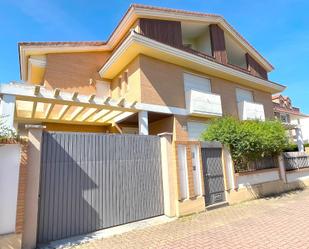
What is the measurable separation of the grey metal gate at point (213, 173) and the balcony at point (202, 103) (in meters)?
3.40

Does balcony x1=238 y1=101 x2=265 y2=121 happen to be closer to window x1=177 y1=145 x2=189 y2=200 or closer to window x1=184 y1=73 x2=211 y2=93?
window x1=184 y1=73 x2=211 y2=93

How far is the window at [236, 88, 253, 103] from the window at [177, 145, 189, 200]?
9952mm

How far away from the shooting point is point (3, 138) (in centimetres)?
518

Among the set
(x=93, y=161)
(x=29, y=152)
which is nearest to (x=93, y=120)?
(x=93, y=161)

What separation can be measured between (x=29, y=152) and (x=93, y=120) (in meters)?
7.33

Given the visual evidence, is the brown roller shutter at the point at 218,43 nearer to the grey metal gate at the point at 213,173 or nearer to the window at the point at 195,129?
the window at the point at 195,129

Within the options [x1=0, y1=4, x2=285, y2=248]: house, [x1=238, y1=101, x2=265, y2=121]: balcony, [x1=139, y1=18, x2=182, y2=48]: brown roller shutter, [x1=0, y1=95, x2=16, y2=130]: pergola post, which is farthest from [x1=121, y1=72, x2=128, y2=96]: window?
[x1=238, y1=101, x2=265, y2=121]: balcony

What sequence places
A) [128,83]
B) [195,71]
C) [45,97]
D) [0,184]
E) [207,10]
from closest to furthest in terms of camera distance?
[0,184] < [45,97] < [128,83] < [195,71] < [207,10]

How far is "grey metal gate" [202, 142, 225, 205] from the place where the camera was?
8922 mm

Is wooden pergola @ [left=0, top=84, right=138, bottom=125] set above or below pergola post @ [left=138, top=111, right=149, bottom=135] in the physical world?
above

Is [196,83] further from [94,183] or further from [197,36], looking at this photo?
[94,183]

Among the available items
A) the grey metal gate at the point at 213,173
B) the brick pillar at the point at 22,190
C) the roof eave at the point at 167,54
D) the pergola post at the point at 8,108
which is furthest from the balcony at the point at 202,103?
the brick pillar at the point at 22,190

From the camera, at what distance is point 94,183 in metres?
6.60

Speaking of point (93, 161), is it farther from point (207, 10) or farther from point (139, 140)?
point (207, 10)
